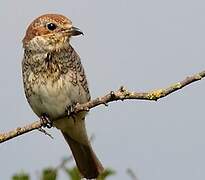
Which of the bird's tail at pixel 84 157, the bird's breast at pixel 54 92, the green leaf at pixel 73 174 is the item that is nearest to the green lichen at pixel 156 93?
the green leaf at pixel 73 174

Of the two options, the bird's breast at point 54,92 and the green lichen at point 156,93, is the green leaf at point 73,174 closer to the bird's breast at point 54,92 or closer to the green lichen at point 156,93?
the green lichen at point 156,93

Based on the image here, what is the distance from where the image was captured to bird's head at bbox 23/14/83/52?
7.29 m

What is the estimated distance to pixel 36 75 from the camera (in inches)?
283

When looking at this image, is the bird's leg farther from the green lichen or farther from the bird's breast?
the green lichen

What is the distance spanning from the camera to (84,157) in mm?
8539

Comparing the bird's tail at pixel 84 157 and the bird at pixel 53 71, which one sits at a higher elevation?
the bird at pixel 53 71

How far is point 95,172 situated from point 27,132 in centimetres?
282

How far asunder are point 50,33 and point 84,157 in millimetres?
1927

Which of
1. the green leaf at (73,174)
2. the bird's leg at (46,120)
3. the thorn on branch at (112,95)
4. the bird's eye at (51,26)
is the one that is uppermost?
the thorn on branch at (112,95)

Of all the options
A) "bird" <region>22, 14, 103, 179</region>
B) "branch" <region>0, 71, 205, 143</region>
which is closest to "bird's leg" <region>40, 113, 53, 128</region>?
"bird" <region>22, 14, 103, 179</region>

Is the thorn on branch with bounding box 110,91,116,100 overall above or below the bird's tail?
above

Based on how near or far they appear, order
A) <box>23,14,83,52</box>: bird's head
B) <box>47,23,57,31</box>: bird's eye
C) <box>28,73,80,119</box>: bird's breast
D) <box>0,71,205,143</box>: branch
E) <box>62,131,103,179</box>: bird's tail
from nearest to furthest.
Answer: <box>0,71,205,143</box>: branch
<box>28,73,80,119</box>: bird's breast
<box>23,14,83,52</box>: bird's head
<box>47,23,57,31</box>: bird's eye
<box>62,131,103,179</box>: bird's tail

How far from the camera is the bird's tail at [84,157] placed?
321 inches

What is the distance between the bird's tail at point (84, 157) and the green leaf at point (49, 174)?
3599 millimetres
